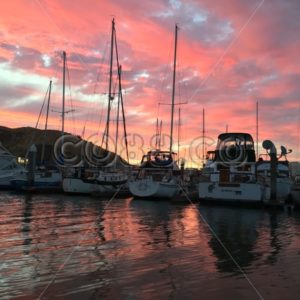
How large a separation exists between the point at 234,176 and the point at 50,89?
32970 millimetres

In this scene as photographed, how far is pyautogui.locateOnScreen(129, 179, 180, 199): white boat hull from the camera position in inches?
1419

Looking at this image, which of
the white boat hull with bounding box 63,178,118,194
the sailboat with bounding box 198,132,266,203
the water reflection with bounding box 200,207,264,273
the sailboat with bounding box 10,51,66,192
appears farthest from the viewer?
the sailboat with bounding box 10,51,66,192

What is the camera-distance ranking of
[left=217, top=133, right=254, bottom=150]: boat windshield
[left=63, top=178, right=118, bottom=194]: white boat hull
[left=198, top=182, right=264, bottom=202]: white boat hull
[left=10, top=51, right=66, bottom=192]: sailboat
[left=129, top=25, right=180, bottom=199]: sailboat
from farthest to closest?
[left=10, top=51, right=66, bottom=192]: sailboat
[left=63, top=178, right=118, bottom=194]: white boat hull
[left=129, top=25, right=180, bottom=199]: sailboat
[left=217, top=133, right=254, bottom=150]: boat windshield
[left=198, top=182, right=264, bottom=202]: white boat hull

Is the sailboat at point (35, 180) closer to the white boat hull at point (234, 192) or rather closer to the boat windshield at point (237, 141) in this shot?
the boat windshield at point (237, 141)

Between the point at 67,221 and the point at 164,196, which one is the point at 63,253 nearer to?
the point at 67,221

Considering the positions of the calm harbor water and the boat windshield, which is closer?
the calm harbor water

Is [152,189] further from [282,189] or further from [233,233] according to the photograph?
[233,233]

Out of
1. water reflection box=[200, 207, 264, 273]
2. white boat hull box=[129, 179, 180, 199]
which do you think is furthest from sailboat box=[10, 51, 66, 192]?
water reflection box=[200, 207, 264, 273]

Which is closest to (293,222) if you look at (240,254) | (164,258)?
(240,254)

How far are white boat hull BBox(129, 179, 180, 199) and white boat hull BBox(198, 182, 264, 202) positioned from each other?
6.13 meters

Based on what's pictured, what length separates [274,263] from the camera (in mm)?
11609

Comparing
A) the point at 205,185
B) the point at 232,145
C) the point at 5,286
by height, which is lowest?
the point at 5,286

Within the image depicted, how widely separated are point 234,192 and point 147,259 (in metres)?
18.8

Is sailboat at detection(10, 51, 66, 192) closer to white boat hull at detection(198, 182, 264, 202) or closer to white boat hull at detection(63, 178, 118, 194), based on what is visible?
white boat hull at detection(63, 178, 118, 194)
